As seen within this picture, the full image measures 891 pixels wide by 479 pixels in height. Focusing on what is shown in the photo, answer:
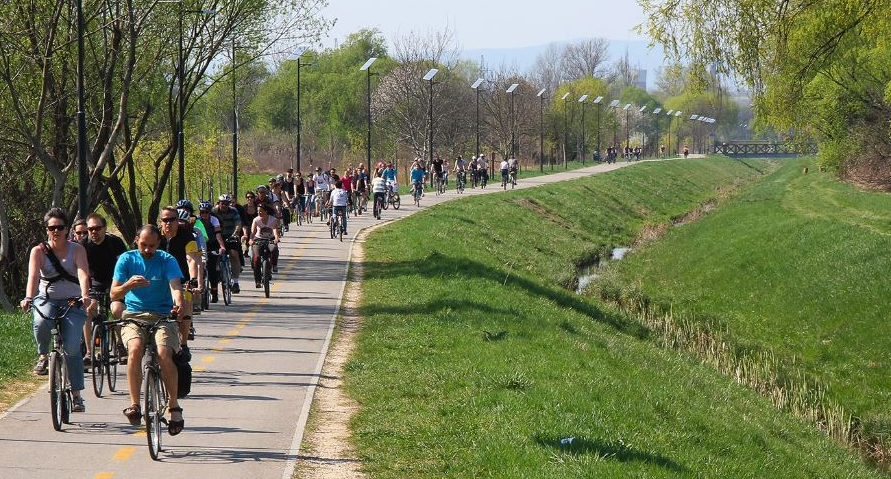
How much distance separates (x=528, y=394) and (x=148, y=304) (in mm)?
4715

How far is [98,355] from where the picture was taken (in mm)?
12648

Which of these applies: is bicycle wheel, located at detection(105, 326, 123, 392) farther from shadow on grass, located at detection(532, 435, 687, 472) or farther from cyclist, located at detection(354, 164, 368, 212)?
cyclist, located at detection(354, 164, 368, 212)

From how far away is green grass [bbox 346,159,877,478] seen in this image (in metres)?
10.9

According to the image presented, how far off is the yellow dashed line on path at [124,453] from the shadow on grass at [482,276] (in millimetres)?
15263

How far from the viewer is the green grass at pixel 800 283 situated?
81.8ft

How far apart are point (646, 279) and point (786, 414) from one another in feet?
64.3

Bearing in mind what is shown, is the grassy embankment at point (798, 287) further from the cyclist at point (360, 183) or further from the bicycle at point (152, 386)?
the bicycle at point (152, 386)

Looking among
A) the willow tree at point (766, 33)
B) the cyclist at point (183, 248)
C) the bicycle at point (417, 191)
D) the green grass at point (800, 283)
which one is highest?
the willow tree at point (766, 33)

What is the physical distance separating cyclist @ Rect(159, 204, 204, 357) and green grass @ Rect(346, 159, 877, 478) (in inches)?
74.5

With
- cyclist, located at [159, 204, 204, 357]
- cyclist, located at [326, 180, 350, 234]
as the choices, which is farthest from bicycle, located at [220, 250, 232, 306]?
cyclist, located at [326, 180, 350, 234]

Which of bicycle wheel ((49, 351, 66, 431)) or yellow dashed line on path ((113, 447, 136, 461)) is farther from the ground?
bicycle wheel ((49, 351, 66, 431))

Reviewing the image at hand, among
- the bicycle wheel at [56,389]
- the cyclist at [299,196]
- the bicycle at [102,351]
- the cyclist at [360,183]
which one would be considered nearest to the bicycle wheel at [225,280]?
the bicycle at [102,351]

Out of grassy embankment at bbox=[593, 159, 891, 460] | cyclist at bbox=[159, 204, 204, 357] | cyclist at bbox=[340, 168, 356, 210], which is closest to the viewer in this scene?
cyclist at bbox=[159, 204, 204, 357]

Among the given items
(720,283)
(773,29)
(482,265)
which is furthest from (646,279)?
(773,29)
